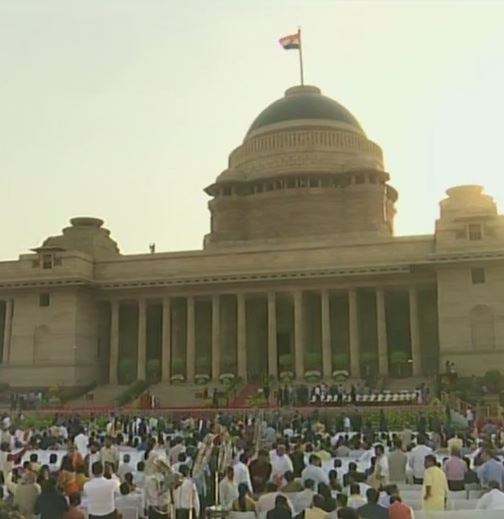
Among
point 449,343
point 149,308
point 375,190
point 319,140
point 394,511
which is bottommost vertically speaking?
point 394,511

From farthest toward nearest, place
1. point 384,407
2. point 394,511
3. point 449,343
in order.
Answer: point 449,343 → point 384,407 → point 394,511

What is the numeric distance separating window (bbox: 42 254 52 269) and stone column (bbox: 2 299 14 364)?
3112 mm

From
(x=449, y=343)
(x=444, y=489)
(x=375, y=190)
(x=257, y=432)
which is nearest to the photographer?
(x=444, y=489)

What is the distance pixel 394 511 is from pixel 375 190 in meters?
46.0

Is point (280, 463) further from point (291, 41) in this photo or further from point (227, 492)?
point (291, 41)

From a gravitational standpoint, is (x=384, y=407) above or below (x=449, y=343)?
below

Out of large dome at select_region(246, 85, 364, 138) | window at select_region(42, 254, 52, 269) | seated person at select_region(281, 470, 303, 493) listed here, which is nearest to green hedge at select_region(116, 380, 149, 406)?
window at select_region(42, 254, 52, 269)

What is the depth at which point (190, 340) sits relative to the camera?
4625 cm

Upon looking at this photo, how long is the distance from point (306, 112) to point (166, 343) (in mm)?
22401

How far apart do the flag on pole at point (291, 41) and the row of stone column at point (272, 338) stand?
24331 mm

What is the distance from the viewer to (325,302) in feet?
147

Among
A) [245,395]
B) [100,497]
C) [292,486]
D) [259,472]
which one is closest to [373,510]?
[292,486]

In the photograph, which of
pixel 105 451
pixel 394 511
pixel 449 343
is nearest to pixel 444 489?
pixel 394 511

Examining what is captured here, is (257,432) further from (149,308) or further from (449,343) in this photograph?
(149,308)
